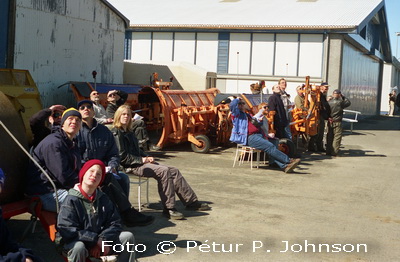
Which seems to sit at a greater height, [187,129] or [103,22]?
[103,22]

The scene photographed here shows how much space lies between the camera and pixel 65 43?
16.5 meters

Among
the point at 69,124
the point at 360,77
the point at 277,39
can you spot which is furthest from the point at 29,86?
the point at 360,77

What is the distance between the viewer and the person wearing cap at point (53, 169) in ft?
20.2

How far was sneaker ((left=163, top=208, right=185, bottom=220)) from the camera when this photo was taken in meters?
7.82

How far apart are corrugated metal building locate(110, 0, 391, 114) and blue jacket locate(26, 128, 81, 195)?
17732 millimetres

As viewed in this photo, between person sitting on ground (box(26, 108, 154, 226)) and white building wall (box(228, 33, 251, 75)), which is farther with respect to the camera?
white building wall (box(228, 33, 251, 75))

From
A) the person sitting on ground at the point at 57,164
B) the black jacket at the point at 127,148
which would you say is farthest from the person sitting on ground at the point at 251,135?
the person sitting on ground at the point at 57,164

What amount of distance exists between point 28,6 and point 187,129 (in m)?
4.90

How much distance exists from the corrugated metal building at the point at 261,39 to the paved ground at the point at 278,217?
10524 millimetres

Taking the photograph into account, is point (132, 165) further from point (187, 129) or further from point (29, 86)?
point (187, 129)

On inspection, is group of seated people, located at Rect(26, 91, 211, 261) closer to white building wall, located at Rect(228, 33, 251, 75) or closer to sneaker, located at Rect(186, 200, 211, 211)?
sneaker, located at Rect(186, 200, 211, 211)

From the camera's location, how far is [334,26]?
76.6 feet

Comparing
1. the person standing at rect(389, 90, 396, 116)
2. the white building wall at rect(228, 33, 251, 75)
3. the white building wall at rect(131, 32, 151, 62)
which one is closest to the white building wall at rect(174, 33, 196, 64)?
the white building wall at rect(131, 32, 151, 62)

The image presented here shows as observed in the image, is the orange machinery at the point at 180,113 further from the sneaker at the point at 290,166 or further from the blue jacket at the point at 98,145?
the blue jacket at the point at 98,145
